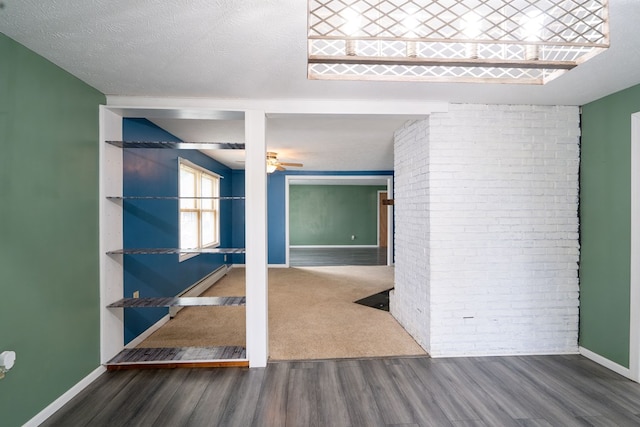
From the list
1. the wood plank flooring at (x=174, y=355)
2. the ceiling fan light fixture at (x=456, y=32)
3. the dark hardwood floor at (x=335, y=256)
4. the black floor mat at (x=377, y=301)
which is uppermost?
the ceiling fan light fixture at (x=456, y=32)

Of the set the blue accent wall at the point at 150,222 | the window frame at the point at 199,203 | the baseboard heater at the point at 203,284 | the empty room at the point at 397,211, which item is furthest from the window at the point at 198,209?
the empty room at the point at 397,211

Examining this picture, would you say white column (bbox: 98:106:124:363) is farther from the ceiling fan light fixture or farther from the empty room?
the ceiling fan light fixture

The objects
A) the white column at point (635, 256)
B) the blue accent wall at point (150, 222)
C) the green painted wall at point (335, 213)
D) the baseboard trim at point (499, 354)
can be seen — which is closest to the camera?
the white column at point (635, 256)

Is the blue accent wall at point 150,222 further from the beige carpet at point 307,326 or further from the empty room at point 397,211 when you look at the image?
the beige carpet at point 307,326

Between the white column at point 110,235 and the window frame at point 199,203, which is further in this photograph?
the window frame at point 199,203

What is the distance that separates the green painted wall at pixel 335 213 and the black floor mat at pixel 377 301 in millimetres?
5463

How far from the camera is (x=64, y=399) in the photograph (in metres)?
1.88

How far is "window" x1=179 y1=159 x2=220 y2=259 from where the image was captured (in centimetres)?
410

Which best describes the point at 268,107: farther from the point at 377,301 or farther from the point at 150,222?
the point at 377,301

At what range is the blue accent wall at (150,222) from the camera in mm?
2604

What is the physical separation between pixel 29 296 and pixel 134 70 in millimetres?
1498

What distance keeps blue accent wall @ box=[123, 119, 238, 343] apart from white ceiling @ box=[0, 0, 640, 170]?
0.71 meters

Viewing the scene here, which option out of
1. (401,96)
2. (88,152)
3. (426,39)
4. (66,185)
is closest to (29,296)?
(66,185)

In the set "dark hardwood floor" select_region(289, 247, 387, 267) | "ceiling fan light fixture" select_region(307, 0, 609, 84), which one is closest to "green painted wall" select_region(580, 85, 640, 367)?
"ceiling fan light fixture" select_region(307, 0, 609, 84)
